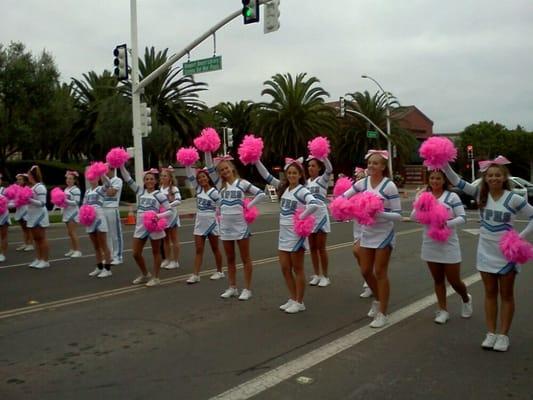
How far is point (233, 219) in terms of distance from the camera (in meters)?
7.26

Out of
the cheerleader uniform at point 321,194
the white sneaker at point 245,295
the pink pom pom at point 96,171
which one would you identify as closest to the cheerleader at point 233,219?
the white sneaker at point 245,295

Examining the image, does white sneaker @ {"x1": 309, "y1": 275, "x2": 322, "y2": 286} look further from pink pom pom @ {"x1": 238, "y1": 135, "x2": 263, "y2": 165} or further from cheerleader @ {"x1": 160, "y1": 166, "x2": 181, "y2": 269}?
cheerleader @ {"x1": 160, "y1": 166, "x2": 181, "y2": 269}

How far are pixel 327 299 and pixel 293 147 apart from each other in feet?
115

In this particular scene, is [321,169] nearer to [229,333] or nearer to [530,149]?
[229,333]

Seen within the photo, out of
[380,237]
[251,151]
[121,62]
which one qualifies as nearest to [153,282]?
[251,151]

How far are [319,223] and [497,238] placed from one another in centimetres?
332

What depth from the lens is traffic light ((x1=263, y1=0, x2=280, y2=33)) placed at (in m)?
14.9

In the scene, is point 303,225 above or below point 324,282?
above

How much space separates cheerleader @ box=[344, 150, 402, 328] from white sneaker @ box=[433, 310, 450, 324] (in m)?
0.56

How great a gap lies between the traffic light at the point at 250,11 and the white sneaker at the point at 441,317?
35.8 feet

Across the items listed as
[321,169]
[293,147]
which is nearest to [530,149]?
[293,147]

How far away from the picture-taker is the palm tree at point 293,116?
4138 cm

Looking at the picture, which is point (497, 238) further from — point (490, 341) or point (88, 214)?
point (88, 214)

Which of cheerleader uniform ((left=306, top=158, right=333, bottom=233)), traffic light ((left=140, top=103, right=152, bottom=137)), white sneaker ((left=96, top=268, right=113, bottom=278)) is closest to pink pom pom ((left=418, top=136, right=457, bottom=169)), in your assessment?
cheerleader uniform ((left=306, top=158, right=333, bottom=233))
